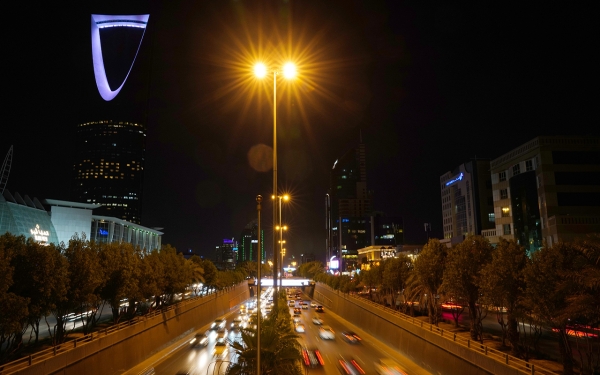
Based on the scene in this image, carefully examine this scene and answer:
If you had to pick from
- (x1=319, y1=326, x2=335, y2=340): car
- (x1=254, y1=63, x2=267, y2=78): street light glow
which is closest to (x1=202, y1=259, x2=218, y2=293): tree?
(x1=319, y1=326, x2=335, y2=340): car

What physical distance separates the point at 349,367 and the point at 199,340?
2412cm

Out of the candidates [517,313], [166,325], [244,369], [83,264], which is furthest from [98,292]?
[517,313]

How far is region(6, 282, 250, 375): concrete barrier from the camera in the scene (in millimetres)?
24391

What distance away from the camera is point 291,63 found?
18.4m

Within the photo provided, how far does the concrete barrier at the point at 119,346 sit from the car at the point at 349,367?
17.6 m

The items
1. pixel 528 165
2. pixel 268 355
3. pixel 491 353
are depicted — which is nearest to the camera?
pixel 268 355

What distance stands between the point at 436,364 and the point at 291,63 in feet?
85.8

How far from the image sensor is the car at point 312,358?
34.3 m

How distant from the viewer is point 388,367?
113 ft

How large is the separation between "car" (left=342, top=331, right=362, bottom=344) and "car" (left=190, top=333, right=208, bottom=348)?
648 inches

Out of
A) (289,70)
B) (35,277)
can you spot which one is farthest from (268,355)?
(35,277)

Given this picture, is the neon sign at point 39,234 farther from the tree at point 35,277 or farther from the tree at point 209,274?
the tree at point 35,277

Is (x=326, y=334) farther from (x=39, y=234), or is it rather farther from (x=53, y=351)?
(x=39, y=234)

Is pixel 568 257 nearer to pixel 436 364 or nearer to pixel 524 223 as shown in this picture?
pixel 436 364
